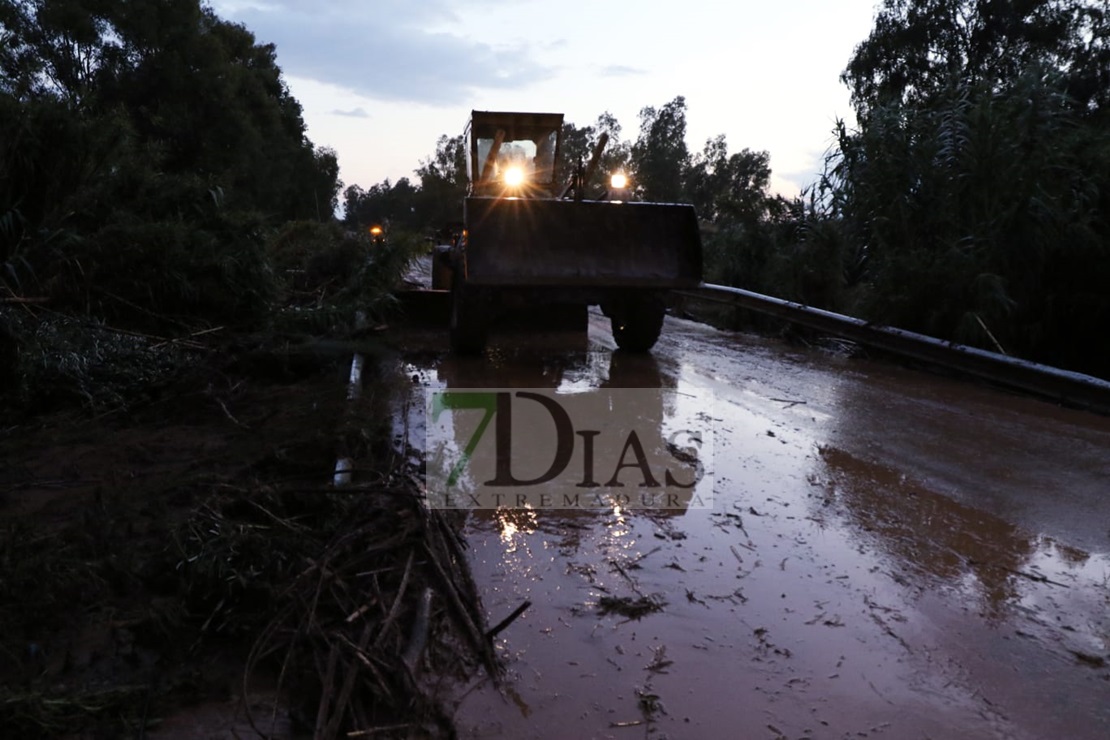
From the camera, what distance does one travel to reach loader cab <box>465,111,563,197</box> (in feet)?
35.8

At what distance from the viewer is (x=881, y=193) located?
10000mm

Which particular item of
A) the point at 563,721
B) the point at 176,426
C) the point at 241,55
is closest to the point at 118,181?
the point at 176,426

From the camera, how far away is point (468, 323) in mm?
8383

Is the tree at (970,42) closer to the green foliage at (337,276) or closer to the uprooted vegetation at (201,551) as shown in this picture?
the green foliage at (337,276)

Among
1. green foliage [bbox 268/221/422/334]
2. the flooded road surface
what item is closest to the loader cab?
green foliage [bbox 268/221/422/334]

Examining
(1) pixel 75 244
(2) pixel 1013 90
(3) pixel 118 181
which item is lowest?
(1) pixel 75 244

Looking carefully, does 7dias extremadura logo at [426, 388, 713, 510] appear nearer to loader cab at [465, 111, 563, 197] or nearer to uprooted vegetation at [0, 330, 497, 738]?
uprooted vegetation at [0, 330, 497, 738]

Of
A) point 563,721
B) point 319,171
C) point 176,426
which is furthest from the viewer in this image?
point 319,171

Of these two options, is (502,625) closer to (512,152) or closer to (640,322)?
(640,322)

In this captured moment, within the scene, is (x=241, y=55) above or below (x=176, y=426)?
above

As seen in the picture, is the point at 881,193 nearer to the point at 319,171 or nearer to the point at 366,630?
the point at 366,630

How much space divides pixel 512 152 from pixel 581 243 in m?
3.40

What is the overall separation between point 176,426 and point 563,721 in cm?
410

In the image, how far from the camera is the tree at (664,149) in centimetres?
5391
